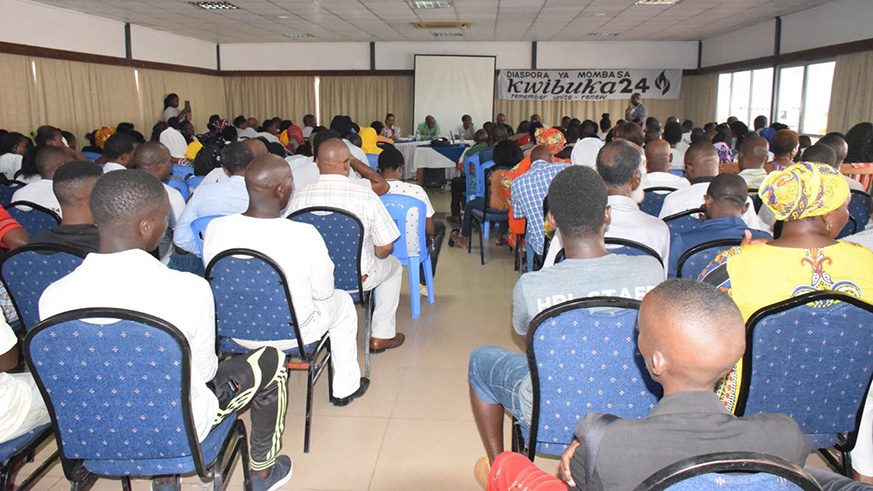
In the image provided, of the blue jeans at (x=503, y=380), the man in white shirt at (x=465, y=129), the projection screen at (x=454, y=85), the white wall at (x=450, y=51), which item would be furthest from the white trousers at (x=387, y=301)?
the white wall at (x=450, y=51)

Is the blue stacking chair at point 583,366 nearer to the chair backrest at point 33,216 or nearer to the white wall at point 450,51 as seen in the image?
the chair backrest at point 33,216

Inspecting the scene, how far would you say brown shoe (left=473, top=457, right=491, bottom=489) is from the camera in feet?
7.53

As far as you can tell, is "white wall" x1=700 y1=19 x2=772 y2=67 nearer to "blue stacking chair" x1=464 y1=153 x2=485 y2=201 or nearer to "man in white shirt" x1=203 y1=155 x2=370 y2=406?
"blue stacking chair" x1=464 y1=153 x2=485 y2=201

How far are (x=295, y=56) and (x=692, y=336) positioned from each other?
14.1 metres

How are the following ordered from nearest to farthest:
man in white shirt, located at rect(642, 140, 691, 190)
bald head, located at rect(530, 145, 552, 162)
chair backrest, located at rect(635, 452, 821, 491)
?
chair backrest, located at rect(635, 452, 821, 491), man in white shirt, located at rect(642, 140, 691, 190), bald head, located at rect(530, 145, 552, 162)

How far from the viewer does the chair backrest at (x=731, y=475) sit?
90 centimetres

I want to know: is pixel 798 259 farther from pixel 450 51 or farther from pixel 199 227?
pixel 450 51

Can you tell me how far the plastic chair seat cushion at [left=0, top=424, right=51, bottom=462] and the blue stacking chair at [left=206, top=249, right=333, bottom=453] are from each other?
683 millimetres

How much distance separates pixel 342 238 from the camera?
297 centimetres

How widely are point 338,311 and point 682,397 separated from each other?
178 centimetres

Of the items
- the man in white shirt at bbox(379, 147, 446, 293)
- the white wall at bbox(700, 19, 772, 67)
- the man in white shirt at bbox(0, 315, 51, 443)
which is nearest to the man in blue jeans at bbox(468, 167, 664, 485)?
the man in white shirt at bbox(0, 315, 51, 443)

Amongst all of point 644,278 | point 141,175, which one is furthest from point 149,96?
point 644,278

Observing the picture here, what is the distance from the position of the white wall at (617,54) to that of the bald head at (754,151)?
9.48 m

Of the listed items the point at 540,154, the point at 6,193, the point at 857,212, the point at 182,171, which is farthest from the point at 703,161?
the point at 6,193
